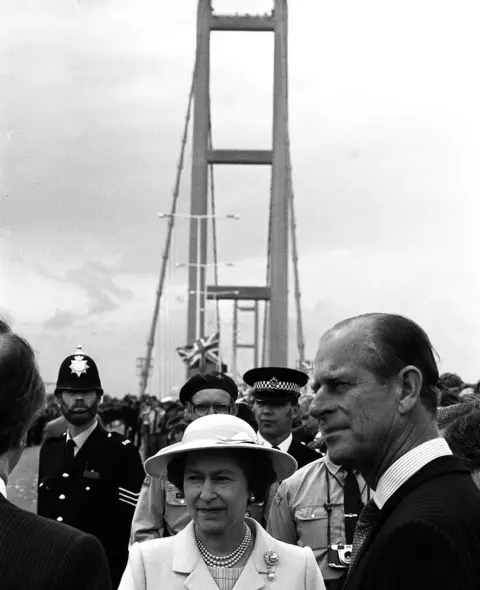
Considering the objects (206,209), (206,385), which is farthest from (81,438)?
(206,209)

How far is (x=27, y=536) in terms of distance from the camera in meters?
1.81

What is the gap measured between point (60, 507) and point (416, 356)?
3.57m

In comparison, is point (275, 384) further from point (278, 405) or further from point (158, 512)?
point (158, 512)

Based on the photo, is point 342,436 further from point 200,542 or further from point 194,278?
point 194,278

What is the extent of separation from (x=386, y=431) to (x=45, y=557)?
0.64 m

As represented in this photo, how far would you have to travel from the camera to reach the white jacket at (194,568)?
2791mm

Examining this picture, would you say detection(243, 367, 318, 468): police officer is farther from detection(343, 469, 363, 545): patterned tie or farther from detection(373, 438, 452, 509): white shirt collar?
detection(373, 438, 452, 509): white shirt collar

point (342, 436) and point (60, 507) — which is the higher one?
point (342, 436)

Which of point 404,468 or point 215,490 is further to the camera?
point 215,490

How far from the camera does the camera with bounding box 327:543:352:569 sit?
12.5 feet

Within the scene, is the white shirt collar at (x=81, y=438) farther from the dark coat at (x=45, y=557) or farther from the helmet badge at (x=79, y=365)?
the dark coat at (x=45, y=557)

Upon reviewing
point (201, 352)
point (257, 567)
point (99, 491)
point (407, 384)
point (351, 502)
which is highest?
point (407, 384)

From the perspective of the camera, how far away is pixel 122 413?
2702 cm

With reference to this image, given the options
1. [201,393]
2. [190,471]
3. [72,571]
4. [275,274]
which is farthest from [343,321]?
[275,274]
